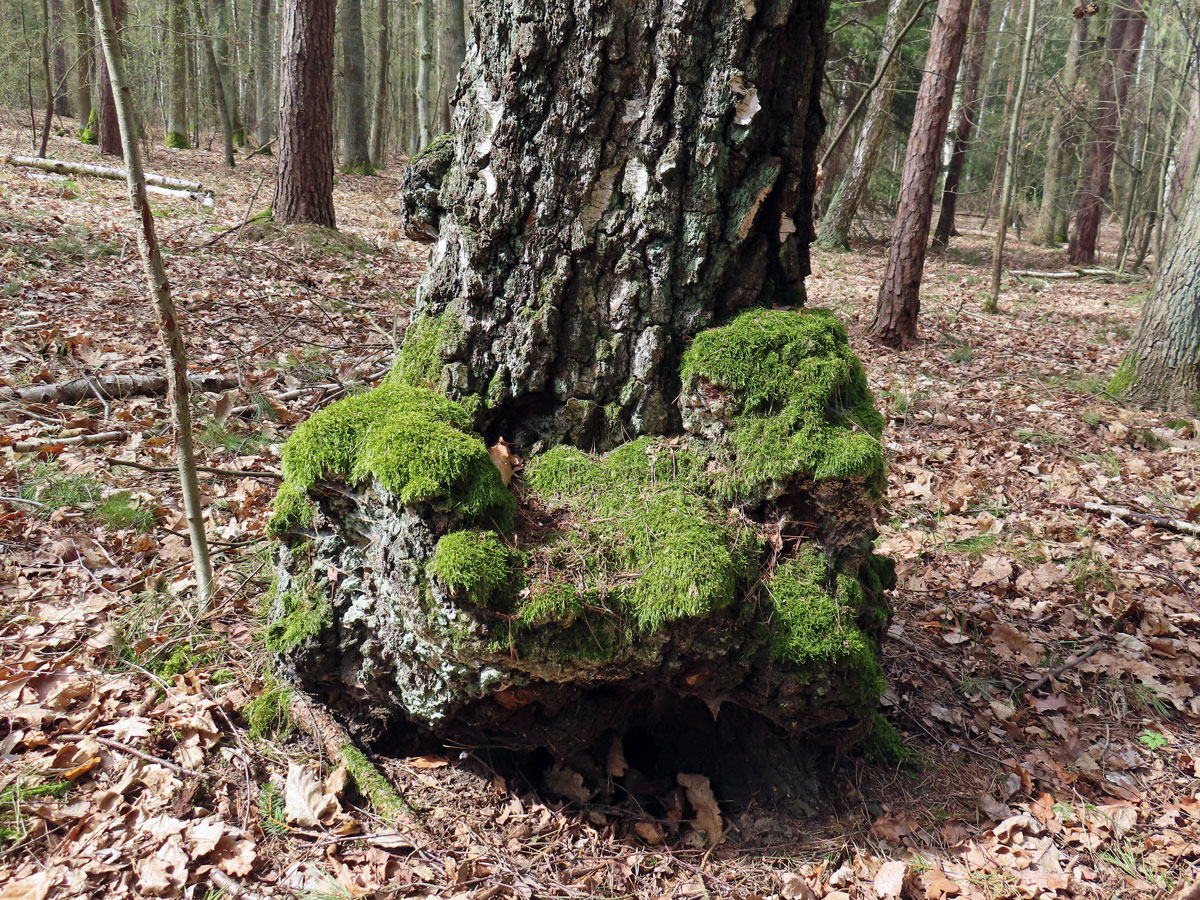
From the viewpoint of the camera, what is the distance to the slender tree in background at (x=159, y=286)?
258 centimetres

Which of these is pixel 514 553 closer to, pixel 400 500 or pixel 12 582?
pixel 400 500

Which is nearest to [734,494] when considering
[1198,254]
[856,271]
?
[1198,254]

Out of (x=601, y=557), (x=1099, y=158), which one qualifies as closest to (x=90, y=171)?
(x=601, y=557)

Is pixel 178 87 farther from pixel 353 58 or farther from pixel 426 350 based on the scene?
pixel 426 350

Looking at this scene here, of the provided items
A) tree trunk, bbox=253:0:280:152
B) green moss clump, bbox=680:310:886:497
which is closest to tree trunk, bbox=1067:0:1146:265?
green moss clump, bbox=680:310:886:497

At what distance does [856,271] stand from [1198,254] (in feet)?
23.9

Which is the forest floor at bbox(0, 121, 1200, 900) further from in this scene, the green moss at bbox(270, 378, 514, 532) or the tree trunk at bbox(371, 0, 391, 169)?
the tree trunk at bbox(371, 0, 391, 169)

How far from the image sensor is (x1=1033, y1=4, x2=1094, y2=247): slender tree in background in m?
17.1

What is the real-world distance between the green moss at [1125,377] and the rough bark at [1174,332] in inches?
0.4

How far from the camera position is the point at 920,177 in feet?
27.1

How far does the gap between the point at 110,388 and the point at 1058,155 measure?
22247 mm

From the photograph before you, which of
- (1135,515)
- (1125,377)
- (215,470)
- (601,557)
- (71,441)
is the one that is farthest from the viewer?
(1125,377)

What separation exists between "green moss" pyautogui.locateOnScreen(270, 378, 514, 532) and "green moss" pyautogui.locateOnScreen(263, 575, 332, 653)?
0.26 metres

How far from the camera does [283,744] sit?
259cm
